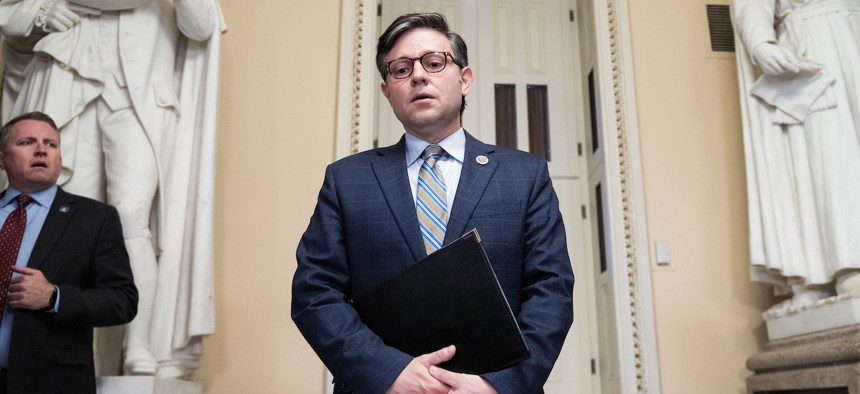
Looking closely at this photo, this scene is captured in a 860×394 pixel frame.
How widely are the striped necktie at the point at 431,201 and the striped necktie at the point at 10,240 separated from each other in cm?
133

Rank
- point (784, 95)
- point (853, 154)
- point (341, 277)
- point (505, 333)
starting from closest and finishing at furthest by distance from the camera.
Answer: point (505, 333) < point (341, 277) < point (853, 154) < point (784, 95)

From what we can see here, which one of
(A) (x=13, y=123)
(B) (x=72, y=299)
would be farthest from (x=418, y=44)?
(A) (x=13, y=123)

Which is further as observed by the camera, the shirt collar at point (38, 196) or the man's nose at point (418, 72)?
the shirt collar at point (38, 196)

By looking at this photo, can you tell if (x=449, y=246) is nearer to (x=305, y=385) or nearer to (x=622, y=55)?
(x=305, y=385)

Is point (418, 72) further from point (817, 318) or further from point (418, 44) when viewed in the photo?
point (817, 318)

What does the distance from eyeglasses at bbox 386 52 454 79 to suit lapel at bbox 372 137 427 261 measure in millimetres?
157

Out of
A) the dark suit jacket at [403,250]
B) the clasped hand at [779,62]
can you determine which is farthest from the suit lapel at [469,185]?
the clasped hand at [779,62]

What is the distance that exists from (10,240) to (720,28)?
3543 mm

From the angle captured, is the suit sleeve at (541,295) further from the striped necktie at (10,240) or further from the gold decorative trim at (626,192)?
the gold decorative trim at (626,192)

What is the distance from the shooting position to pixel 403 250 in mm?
1511

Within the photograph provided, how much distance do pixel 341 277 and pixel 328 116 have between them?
248cm

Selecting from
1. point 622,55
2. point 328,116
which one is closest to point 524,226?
point 328,116

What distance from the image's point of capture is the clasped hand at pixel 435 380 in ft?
4.24

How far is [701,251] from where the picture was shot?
3857 mm
